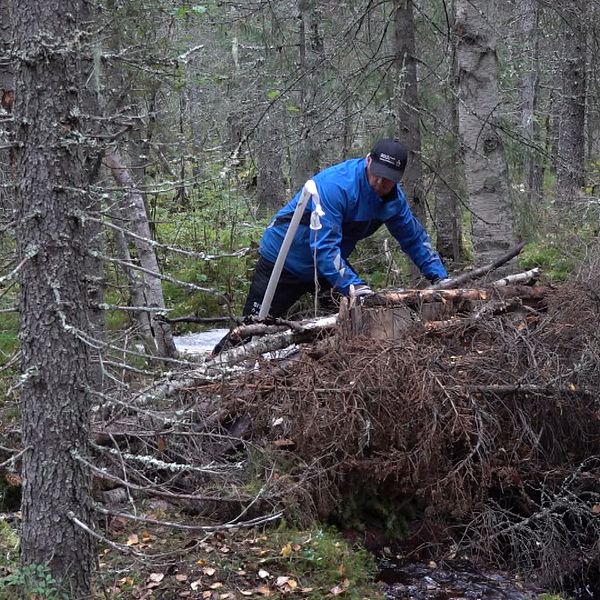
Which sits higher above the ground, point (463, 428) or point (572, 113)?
point (572, 113)

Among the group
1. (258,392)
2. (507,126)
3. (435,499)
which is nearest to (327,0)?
(507,126)

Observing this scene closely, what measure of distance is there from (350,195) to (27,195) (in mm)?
3526

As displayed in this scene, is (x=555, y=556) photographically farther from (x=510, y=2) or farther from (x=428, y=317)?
(x=510, y=2)

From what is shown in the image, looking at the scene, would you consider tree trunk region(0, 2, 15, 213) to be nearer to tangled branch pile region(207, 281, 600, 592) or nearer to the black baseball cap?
tangled branch pile region(207, 281, 600, 592)

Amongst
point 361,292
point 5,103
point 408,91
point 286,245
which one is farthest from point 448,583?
point 408,91

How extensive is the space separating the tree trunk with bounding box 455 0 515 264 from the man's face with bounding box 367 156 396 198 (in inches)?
47.7

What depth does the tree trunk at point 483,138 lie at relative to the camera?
7.32 meters

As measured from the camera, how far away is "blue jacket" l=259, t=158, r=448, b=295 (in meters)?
6.43

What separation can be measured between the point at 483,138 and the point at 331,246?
6.77ft

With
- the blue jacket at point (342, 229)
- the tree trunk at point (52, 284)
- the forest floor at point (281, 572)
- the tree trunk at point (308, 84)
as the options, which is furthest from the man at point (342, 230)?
the tree trunk at point (308, 84)

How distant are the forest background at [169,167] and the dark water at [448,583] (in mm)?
2159

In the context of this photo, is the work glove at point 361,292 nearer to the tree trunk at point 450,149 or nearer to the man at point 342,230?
the man at point 342,230

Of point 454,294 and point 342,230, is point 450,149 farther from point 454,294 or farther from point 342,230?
point 454,294

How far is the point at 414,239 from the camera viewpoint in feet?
23.3
